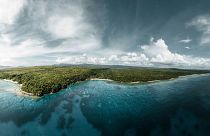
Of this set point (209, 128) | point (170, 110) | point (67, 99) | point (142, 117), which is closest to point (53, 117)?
point (67, 99)

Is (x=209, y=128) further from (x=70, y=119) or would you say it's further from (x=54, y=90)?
(x=54, y=90)

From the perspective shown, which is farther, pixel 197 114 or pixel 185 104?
pixel 185 104

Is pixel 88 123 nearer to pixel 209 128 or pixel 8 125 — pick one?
pixel 8 125

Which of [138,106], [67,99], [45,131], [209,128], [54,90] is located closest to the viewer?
[209,128]

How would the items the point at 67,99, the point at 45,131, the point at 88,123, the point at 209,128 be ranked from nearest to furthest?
the point at 209,128 < the point at 45,131 < the point at 88,123 < the point at 67,99

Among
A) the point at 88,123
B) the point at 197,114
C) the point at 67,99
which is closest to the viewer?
the point at 88,123

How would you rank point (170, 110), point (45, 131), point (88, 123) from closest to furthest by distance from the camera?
1. point (45, 131)
2. point (88, 123)
3. point (170, 110)

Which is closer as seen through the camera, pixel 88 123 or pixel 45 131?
pixel 45 131

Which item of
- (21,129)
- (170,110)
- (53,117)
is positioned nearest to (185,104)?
(170,110)
